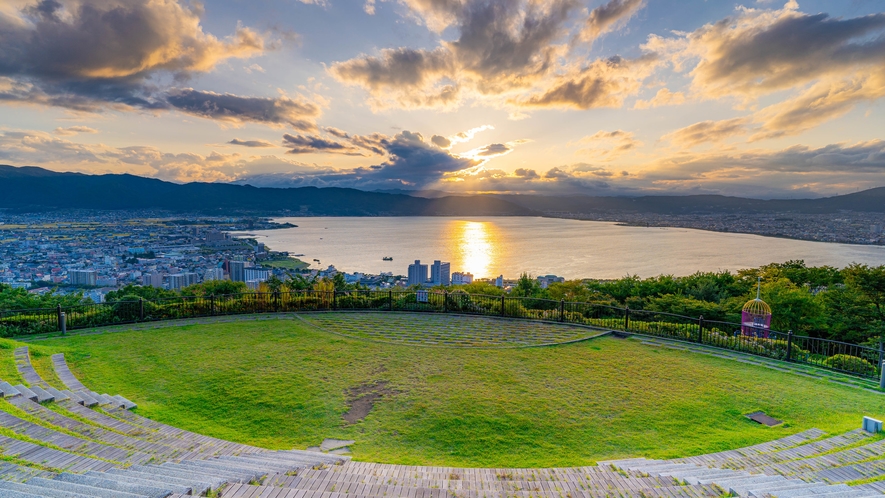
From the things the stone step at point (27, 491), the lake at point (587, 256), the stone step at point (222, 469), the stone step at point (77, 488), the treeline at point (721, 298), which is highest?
the stone step at point (27, 491)

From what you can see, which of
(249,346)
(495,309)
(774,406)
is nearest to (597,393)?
(774,406)

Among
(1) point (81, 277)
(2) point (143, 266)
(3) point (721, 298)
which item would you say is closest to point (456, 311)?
(3) point (721, 298)

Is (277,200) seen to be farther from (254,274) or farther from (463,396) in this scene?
(463,396)

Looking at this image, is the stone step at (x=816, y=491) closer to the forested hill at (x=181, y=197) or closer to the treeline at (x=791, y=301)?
the treeline at (x=791, y=301)

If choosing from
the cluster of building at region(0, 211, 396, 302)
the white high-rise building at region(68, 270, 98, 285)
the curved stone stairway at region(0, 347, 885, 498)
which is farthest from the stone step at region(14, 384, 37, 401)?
the white high-rise building at region(68, 270, 98, 285)

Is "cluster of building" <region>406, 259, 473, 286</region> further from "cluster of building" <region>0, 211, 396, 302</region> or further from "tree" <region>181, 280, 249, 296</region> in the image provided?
"tree" <region>181, 280, 249, 296</region>

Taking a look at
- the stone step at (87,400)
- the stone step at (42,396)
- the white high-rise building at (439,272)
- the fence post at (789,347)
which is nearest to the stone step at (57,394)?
the stone step at (42,396)
